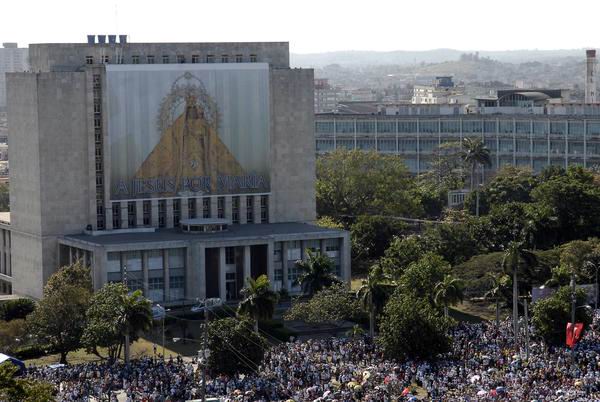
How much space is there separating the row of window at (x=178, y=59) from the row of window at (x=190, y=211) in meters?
13.8

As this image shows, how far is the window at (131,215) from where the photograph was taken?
145 meters

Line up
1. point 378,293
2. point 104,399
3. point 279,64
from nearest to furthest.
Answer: point 104,399 → point 378,293 → point 279,64

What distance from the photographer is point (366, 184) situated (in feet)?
579

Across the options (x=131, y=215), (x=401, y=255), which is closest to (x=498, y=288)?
(x=401, y=255)

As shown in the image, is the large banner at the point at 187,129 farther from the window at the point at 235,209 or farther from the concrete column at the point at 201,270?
the concrete column at the point at 201,270

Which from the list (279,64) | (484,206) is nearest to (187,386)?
(279,64)

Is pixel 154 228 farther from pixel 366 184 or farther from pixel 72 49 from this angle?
pixel 366 184

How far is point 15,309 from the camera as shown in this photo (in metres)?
134

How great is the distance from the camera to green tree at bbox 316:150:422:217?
174500 mm

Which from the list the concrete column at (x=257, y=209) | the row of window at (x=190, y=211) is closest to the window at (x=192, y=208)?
the row of window at (x=190, y=211)

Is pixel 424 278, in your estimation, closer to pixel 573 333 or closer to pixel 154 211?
pixel 573 333

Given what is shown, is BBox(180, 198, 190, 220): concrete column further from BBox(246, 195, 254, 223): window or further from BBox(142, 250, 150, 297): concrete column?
BBox(142, 250, 150, 297): concrete column

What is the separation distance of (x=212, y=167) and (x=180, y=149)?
402cm

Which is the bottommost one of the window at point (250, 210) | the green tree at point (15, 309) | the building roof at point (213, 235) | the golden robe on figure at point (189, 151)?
the green tree at point (15, 309)
